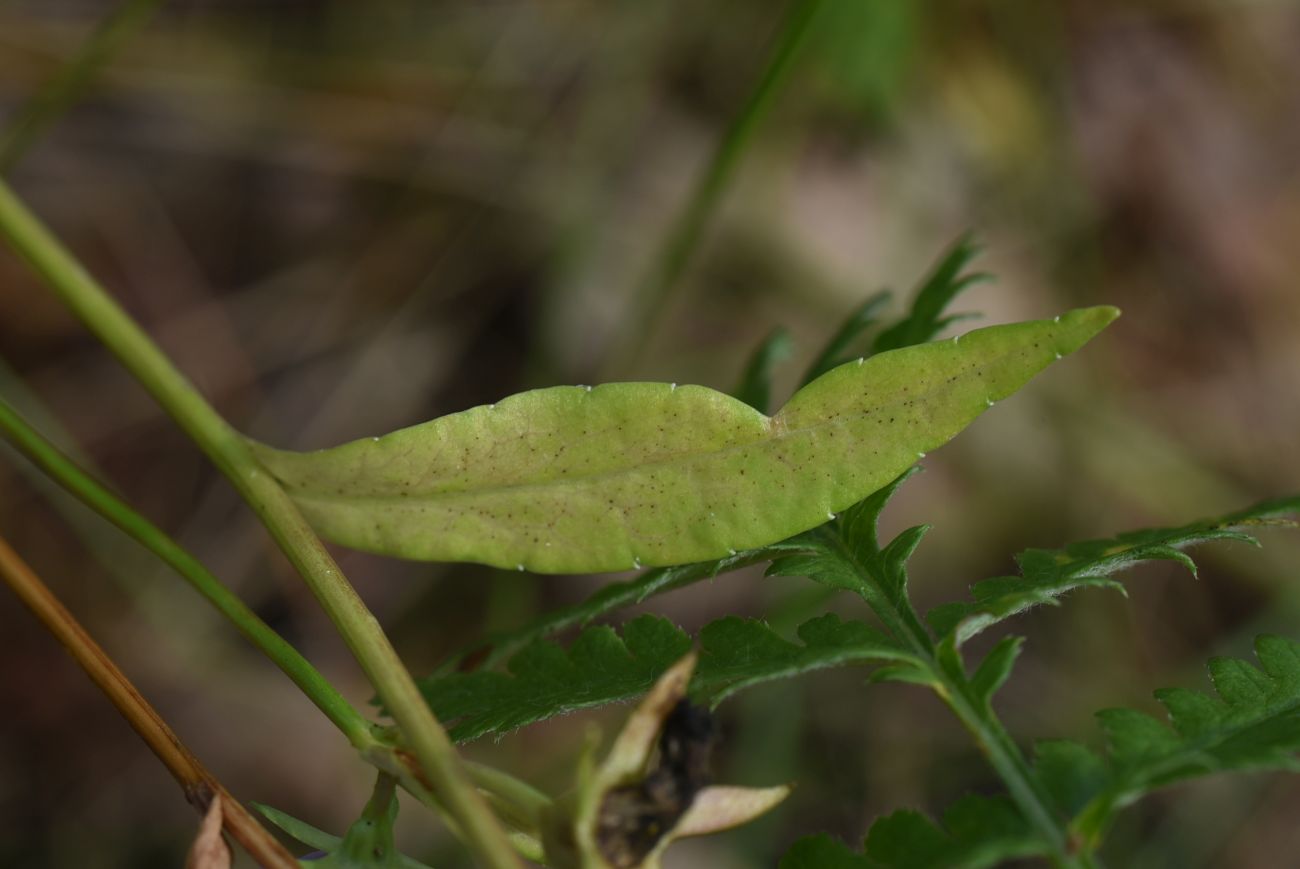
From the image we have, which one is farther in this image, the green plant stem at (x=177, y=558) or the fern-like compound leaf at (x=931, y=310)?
the fern-like compound leaf at (x=931, y=310)

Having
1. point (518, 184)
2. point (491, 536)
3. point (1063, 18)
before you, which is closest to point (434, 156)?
point (518, 184)

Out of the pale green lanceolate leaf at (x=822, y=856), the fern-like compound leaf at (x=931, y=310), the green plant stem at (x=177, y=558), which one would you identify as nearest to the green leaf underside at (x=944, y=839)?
the pale green lanceolate leaf at (x=822, y=856)

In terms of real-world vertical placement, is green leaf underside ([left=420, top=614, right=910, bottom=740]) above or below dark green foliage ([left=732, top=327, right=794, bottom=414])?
below

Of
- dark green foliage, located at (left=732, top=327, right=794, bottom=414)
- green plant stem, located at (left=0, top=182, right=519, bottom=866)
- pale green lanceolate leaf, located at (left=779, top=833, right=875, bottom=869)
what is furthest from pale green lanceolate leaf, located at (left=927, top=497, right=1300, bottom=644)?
green plant stem, located at (left=0, top=182, right=519, bottom=866)

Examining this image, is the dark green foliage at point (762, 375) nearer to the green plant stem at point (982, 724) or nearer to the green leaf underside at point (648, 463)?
the green plant stem at point (982, 724)

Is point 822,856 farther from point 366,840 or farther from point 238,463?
point 238,463

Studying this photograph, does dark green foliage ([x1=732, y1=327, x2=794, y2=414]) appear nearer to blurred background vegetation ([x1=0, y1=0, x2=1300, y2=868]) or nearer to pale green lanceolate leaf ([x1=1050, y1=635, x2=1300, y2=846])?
pale green lanceolate leaf ([x1=1050, y1=635, x2=1300, y2=846])

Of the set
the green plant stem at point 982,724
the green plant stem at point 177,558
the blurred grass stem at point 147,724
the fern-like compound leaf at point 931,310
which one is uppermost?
the fern-like compound leaf at point 931,310
